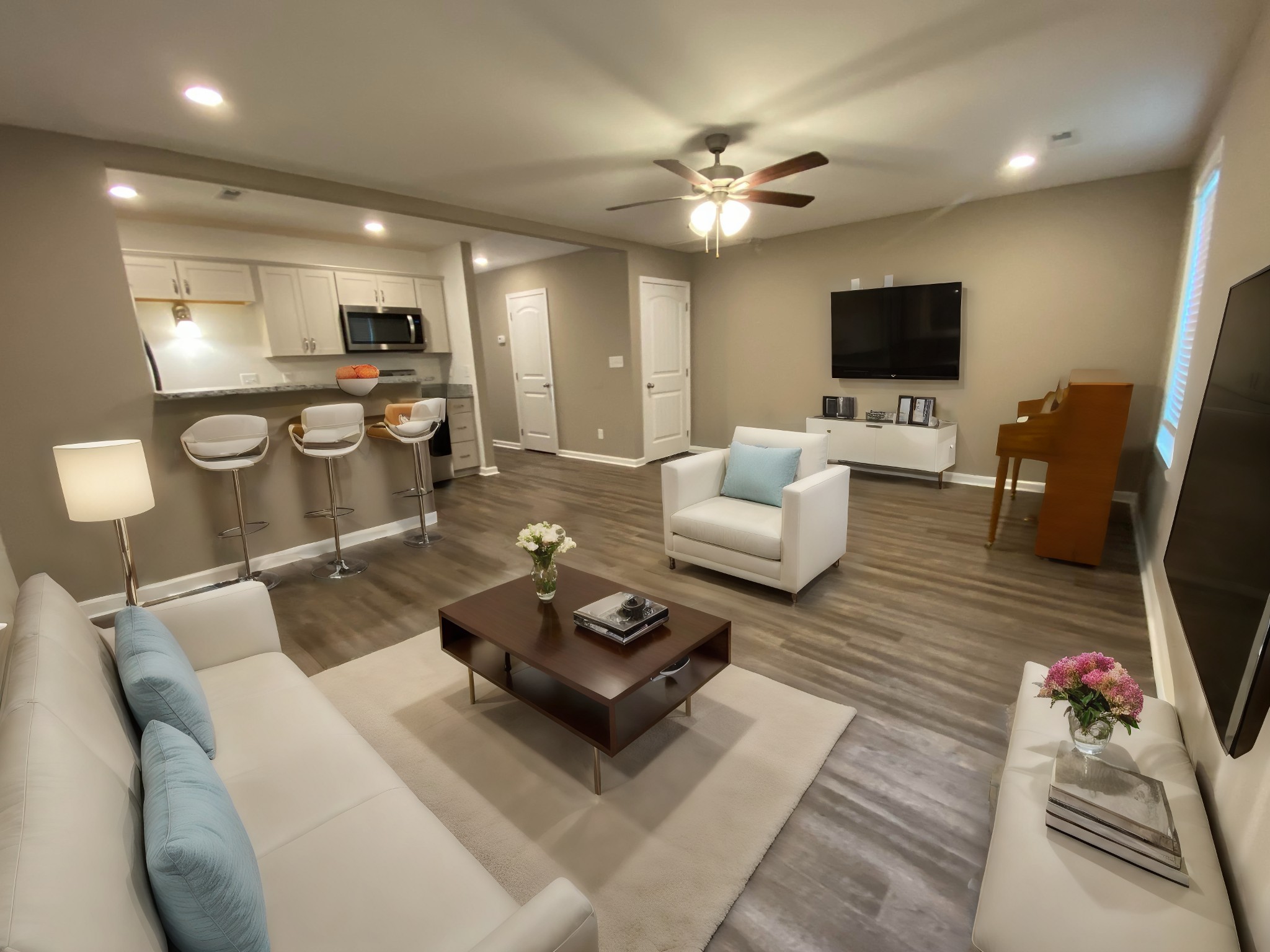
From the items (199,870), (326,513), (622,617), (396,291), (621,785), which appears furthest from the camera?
(396,291)

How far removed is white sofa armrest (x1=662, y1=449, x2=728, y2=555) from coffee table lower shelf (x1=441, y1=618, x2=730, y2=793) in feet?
4.38

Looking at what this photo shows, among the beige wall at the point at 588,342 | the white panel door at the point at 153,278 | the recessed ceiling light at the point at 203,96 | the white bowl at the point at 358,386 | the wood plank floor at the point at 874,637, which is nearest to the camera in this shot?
the wood plank floor at the point at 874,637

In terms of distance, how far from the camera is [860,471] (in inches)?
233

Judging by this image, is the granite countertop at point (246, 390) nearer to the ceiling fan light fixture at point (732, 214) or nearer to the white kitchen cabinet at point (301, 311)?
the white kitchen cabinet at point (301, 311)

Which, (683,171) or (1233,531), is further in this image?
(683,171)

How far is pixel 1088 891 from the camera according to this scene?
1.03 metres

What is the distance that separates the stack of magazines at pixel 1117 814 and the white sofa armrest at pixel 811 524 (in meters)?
1.69

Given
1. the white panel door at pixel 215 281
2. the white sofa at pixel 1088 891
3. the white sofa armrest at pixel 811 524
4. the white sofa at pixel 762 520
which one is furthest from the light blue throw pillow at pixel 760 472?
the white panel door at pixel 215 281

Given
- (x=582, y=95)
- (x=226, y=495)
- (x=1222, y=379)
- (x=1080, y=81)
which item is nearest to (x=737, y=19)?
(x=582, y=95)

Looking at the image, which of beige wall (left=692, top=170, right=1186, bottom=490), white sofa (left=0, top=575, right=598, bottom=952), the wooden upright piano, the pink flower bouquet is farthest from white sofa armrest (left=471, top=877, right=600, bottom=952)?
beige wall (left=692, top=170, right=1186, bottom=490)

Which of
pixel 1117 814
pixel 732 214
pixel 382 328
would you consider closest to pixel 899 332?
pixel 732 214

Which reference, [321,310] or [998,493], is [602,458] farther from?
[998,493]

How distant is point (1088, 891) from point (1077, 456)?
121 inches

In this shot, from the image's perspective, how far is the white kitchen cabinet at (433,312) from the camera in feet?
20.6
